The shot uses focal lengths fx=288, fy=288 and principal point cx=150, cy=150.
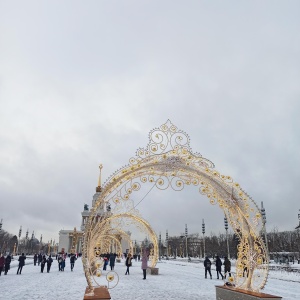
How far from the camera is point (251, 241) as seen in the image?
8.19m

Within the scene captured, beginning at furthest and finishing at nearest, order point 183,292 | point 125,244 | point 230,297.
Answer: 1. point 125,244
2. point 183,292
3. point 230,297

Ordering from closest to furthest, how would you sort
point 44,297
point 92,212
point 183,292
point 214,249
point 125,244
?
1. point 92,212
2. point 44,297
3. point 183,292
4. point 214,249
5. point 125,244

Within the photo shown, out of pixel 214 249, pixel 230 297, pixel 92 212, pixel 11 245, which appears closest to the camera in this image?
pixel 230 297

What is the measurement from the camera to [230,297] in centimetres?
777

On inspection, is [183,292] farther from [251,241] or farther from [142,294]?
[251,241]

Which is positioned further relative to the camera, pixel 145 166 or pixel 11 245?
pixel 11 245

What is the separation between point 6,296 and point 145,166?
677 centimetres

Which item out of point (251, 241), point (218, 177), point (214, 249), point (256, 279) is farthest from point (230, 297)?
point (214, 249)

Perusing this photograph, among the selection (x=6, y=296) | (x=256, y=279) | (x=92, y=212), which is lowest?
(x=6, y=296)

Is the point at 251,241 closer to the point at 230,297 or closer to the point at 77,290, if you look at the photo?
the point at 230,297

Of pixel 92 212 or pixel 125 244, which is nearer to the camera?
pixel 92 212

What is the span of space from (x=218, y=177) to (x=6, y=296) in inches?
327

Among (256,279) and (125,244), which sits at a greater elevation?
(125,244)

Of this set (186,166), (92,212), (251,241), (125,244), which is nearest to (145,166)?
(186,166)
